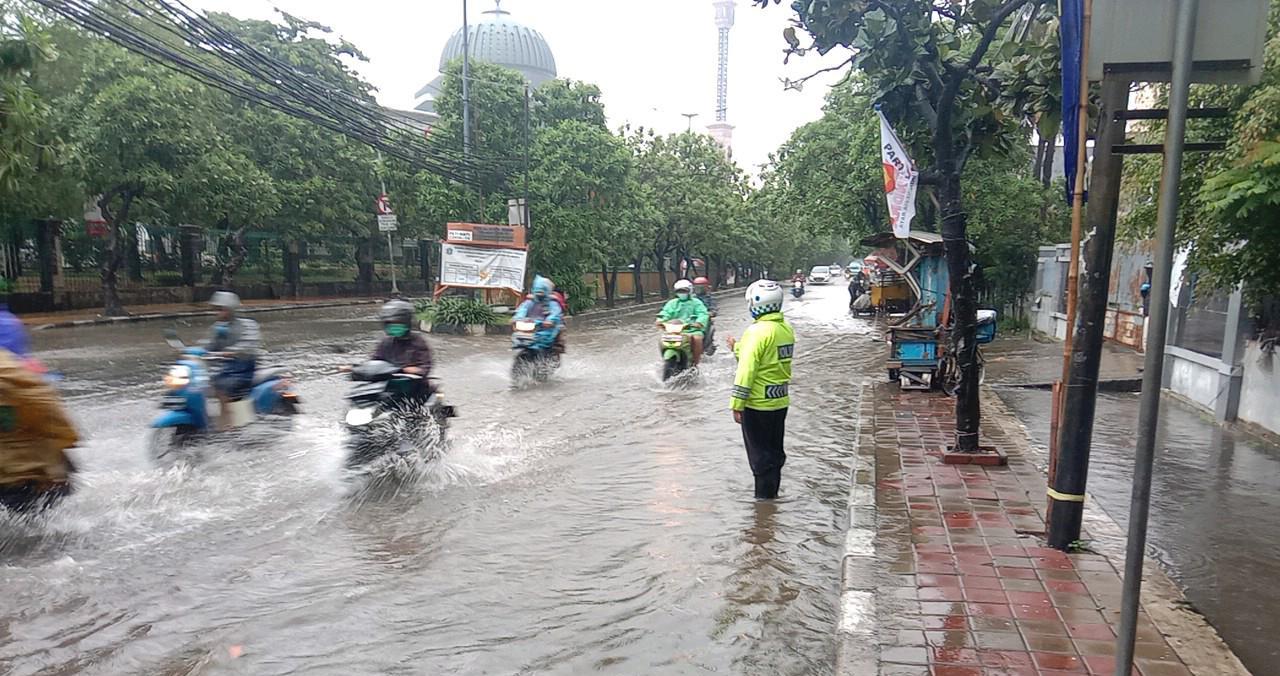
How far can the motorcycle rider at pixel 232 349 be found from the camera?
705 cm

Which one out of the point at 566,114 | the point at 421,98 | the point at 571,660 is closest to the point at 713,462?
the point at 571,660

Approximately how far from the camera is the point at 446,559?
202 inches

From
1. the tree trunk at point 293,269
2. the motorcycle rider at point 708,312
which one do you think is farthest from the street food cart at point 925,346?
the tree trunk at point 293,269

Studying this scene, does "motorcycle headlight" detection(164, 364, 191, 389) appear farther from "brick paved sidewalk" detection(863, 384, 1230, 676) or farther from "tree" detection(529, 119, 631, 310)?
"tree" detection(529, 119, 631, 310)

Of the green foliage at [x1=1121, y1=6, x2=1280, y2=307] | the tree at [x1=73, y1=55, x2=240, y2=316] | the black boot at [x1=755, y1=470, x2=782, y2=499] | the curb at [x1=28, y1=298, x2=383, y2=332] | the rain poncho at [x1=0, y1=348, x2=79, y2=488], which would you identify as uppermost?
the tree at [x1=73, y1=55, x2=240, y2=316]

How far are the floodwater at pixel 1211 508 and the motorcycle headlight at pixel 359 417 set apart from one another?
5672 mm

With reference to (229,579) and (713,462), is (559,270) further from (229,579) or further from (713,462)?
(229,579)

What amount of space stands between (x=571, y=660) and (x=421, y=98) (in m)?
67.1

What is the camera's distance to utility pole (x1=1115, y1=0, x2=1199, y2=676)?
8.46 feet

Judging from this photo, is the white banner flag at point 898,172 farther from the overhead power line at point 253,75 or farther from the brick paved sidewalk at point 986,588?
the overhead power line at point 253,75

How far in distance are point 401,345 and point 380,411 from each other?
2.37ft

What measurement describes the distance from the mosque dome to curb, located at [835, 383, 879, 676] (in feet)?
170

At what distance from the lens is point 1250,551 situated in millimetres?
5324

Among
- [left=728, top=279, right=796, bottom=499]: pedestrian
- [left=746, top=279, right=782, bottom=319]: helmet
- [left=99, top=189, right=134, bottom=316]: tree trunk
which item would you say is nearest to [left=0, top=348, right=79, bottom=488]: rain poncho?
[left=728, top=279, right=796, bottom=499]: pedestrian
